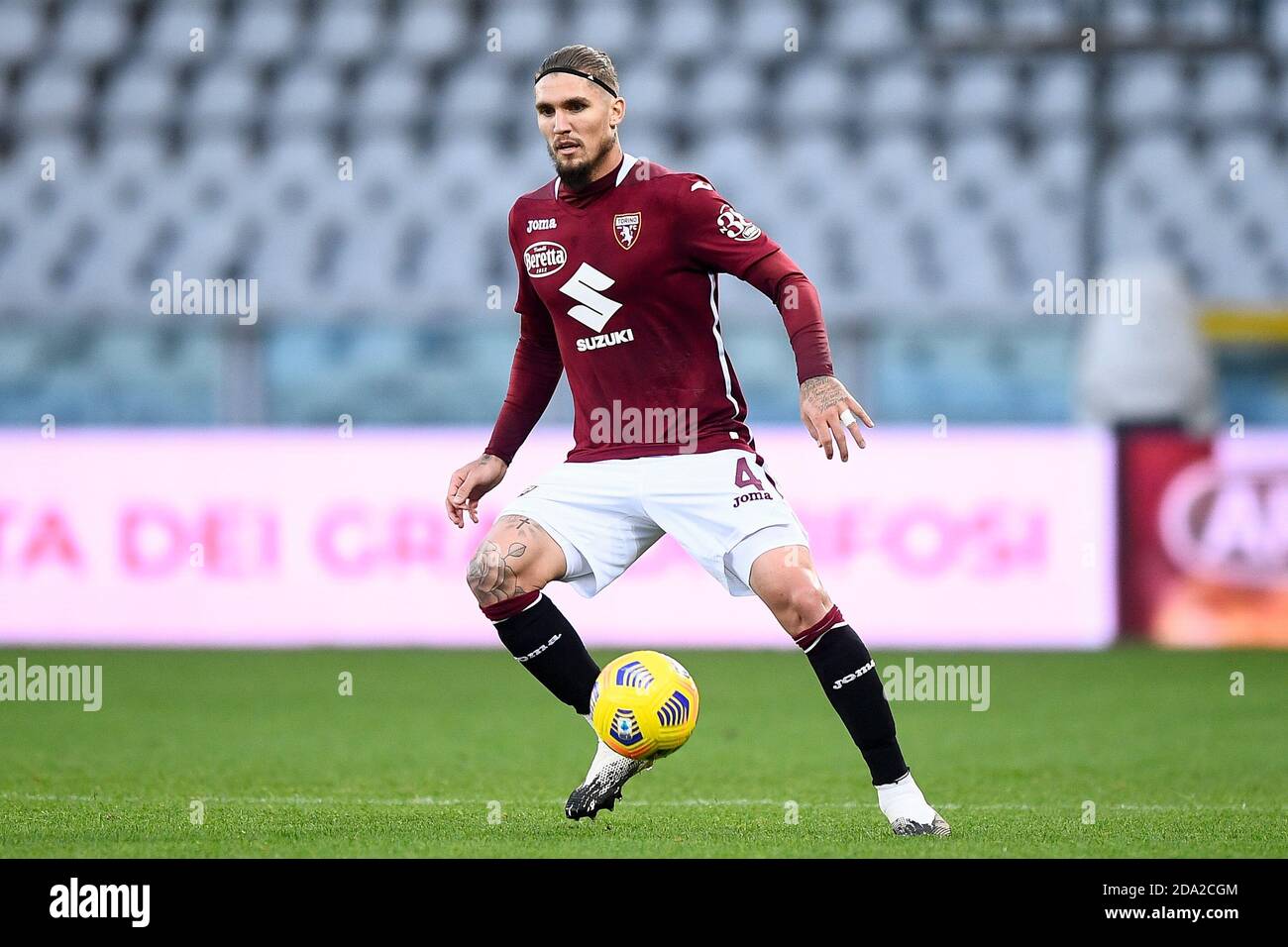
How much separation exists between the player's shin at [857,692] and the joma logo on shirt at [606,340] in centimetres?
93

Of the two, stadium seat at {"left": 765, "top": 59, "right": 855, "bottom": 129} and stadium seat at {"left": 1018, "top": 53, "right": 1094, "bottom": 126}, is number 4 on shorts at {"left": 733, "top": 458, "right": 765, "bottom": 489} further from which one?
stadium seat at {"left": 1018, "top": 53, "right": 1094, "bottom": 126}

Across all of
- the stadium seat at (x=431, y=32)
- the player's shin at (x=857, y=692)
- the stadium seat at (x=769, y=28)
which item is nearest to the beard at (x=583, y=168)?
the player's shin at (x=857, y=692)

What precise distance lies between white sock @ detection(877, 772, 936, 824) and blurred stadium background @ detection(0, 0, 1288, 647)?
231 inches

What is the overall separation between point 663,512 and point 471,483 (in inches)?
25.8

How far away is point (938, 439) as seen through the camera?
10.8 m

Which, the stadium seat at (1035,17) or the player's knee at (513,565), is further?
the stadium seat at (1035,17)

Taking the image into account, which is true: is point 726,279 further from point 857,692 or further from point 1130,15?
point 857,692

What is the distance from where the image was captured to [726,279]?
1325 cm

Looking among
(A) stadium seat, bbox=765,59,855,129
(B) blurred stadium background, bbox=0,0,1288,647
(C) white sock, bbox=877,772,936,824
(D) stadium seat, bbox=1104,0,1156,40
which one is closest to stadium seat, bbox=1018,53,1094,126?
(B) blurred stadium background, bbox=0,0,1288,647

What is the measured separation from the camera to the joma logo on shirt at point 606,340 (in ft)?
16.8

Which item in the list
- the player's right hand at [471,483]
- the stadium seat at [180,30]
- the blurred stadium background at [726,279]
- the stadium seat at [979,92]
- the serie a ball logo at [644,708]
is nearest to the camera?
the serie a ball logo at [644,708]

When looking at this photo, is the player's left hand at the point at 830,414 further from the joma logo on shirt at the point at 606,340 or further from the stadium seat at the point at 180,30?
the stadium seat at the point at 180,30

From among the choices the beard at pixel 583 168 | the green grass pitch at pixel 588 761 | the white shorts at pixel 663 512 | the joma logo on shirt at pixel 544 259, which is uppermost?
the beard at pixel 583 168
